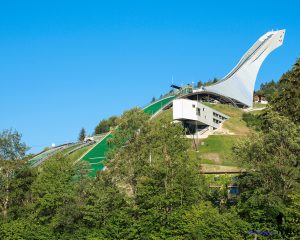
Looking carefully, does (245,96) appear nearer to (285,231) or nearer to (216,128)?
(216,128)

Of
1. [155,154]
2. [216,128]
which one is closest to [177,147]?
[155,154]

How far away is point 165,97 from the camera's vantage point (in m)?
110

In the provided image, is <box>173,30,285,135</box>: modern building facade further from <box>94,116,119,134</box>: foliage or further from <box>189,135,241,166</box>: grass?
<box>94,116,119,134</box>: foliage

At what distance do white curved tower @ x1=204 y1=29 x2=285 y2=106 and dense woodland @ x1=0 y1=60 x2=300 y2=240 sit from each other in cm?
7648

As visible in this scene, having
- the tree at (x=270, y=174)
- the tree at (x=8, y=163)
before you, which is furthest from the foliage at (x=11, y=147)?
the tree at (x=270, y=174)

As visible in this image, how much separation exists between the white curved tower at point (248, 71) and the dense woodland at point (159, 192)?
251ft

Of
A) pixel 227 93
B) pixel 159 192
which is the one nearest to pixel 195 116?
pixel 227 93

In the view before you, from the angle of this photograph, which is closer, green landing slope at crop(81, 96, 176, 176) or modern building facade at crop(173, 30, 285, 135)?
green landing slope at crop(81, 96, 176, 176)

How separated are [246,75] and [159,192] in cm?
10105

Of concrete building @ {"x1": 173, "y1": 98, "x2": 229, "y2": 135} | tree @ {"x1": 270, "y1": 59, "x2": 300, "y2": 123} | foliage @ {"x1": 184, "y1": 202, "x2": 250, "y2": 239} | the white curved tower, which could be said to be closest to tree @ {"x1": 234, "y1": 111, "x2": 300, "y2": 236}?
foliage @ {"x1": 184, "y1": 202, "x2": 250, "y2": 239}

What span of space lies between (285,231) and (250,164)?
4.60 metres

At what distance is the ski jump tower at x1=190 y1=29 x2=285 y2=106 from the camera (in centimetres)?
11800

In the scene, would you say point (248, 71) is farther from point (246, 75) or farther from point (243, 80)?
point (243, 80)

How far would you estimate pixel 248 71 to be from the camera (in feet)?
433
